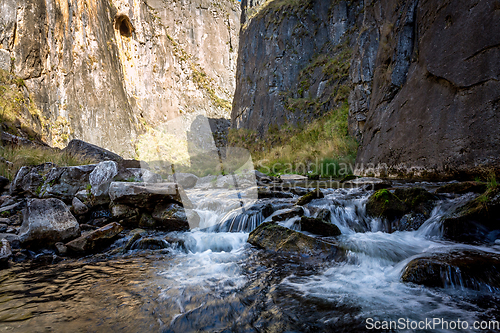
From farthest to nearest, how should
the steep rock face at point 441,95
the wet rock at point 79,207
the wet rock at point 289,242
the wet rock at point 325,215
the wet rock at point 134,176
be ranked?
the wet rock at point 134,176
the wet rock at point 79,207
the steep rock face at point 441,95
the wet rock at point 325,215
the wet rock at point 289,242

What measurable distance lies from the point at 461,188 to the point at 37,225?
535 centimetres

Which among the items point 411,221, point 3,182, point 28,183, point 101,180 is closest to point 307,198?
point 411,221

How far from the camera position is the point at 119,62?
2264cm

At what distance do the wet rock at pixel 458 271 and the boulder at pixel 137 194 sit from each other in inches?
135

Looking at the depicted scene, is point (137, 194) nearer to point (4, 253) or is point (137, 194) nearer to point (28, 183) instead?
point (4, 253)

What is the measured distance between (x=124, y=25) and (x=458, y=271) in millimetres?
30166

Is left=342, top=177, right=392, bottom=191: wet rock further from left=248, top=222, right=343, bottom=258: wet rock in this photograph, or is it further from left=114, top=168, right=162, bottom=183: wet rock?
left=114, top=168, right=162, bottom=183: wet rock

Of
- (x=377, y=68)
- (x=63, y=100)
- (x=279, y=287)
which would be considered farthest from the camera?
(x=63, y=100)

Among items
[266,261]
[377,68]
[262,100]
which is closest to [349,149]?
[377,68]

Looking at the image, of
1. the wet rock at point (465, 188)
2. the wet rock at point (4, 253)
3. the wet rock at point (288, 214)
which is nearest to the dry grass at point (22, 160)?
the wet rock at point (4, 253)

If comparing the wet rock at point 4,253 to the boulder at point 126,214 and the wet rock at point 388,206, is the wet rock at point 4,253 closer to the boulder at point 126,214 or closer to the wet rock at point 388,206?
the boulder at point 126,214

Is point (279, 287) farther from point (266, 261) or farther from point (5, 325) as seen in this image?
point (5, 325)

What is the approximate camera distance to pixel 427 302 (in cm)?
160

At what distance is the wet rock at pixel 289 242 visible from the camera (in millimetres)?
2588
